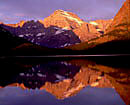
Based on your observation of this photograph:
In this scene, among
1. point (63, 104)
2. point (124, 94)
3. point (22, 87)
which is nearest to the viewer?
point (63, 104)

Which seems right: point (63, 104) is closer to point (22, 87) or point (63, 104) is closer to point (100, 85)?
point (100, 85)

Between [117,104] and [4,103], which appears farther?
[4,103]

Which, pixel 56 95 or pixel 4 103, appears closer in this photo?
pixel 4 103

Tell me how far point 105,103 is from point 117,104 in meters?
1.51

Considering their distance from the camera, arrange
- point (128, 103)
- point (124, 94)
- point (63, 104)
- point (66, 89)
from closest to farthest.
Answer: point (128, 103) < point (63, 104) < point (124, 94) < point (66, 89)

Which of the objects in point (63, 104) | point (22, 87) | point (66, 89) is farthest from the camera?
point (22, 87)

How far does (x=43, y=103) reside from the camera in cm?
2533

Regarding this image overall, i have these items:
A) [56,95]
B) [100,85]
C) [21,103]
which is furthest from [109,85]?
[21,103]

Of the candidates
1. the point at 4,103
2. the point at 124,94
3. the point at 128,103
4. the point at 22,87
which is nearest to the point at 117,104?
the point at 128,103

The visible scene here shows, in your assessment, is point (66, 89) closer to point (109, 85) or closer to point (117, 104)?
point (109, 85)

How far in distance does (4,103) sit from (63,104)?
738 cm

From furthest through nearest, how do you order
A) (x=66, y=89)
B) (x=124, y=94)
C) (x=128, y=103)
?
(x=66, y=89)
(x=124, y=94)
(x=128, y=103)

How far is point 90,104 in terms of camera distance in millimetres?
24484

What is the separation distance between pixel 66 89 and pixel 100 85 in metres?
6.11
